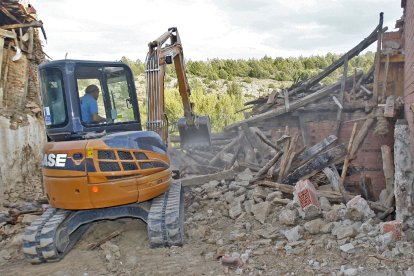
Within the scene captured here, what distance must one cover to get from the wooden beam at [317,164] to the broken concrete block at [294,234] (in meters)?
2.07

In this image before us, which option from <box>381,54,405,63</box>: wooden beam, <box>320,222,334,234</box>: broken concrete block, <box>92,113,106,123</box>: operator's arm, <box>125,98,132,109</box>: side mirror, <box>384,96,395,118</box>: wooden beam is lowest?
<box>320,222,334,234</box>: broken concrete block

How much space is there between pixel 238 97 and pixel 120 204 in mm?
24621

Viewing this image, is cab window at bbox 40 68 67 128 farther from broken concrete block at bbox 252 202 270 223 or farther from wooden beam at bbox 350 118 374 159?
wooden beam at bbox 350 118 374 159

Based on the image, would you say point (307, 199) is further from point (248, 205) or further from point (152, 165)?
point (152, 165)

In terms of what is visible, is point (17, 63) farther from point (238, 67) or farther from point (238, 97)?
point (238, 67)

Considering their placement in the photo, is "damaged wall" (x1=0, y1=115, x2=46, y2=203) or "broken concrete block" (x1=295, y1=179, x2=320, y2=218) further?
"damaged wall" (x1=0, y1=115, x2=46, y2=203)

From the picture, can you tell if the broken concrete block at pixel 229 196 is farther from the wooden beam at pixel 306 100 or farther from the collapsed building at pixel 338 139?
the wooden beam at pixel 306 100

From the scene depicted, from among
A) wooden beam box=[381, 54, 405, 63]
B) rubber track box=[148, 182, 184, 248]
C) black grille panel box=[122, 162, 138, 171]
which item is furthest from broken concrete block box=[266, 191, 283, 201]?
wooden beam box=[381, 54, 405, 63]

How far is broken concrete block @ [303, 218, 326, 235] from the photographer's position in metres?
5.57

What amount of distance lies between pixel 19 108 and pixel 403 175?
10874 mm

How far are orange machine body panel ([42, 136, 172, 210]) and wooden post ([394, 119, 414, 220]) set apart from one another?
363cm

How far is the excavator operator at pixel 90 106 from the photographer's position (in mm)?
6102

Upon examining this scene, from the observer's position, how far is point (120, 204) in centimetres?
575

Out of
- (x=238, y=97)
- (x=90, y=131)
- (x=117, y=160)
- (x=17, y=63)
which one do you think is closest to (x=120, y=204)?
(x=117, y=160)
